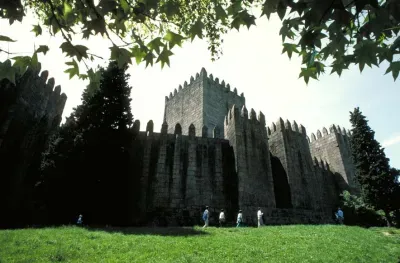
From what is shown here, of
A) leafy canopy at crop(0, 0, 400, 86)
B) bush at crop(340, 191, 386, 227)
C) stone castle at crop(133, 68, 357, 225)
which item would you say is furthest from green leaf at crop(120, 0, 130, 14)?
bush at crop(340, 191, 386, 227)

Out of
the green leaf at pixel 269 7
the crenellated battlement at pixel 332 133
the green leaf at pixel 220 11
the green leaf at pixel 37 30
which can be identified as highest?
the crenellated battlement at pixel 332 133

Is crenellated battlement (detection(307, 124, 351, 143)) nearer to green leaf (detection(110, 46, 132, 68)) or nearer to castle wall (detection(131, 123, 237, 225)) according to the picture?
castle wall (detection(131, 123, 237, 225))

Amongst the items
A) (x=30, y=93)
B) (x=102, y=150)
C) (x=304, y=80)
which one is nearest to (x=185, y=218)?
(x=102, y=150)

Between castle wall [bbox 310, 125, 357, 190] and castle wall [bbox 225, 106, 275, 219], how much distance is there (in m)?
15.3

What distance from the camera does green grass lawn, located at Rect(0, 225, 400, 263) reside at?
7.77 m

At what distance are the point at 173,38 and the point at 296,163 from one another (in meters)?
18.6

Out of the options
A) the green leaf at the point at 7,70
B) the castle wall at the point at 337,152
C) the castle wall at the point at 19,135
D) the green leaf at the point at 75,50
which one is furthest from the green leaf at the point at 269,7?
the castle wall at the point at 337,152

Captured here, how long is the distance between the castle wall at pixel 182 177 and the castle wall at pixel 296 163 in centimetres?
460

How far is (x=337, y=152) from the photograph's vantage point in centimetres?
3116

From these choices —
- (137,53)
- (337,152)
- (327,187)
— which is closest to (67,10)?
(137,53)

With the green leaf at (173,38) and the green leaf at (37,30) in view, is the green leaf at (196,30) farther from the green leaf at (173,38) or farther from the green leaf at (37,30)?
the green leaf at (37,30)

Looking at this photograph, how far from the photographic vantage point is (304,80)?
13.5 feet

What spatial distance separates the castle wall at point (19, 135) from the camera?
15.6m

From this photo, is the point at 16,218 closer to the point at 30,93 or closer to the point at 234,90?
the point at 30,93
